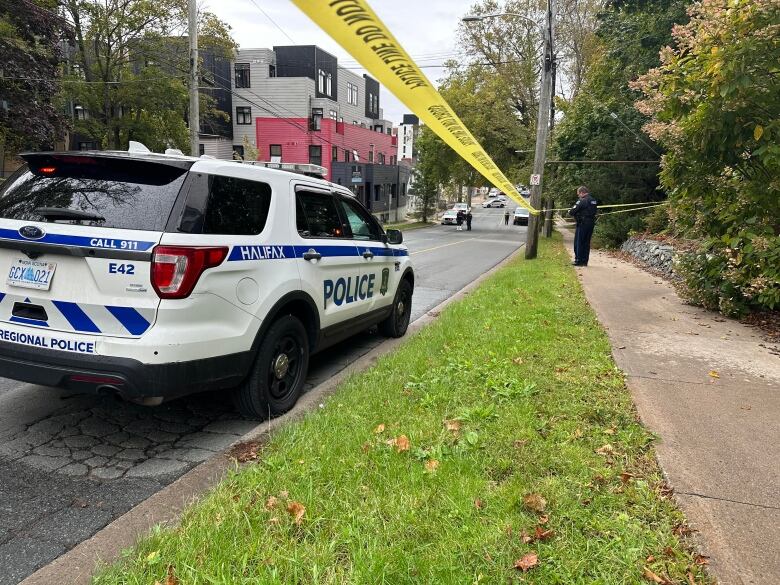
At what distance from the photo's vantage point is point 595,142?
19312mm

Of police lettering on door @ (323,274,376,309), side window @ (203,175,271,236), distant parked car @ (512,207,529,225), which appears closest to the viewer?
side window @ (203,175,271,236)

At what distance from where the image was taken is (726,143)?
20.4 ft

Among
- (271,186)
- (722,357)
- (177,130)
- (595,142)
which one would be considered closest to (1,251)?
(271,186)

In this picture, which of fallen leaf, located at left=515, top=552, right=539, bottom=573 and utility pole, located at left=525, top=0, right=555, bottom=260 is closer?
fallen leaf, located at left=515, top=552, right=539, bottom=573

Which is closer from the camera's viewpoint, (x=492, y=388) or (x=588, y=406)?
(x=588, y=406)

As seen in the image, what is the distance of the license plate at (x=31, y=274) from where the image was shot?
3275 mm

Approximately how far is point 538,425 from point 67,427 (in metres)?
3.20

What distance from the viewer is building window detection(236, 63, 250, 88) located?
133 ft

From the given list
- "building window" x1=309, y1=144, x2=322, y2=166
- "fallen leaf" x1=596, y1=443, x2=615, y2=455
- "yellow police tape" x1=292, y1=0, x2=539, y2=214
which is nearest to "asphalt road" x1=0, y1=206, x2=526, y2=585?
"fallen leaf" x1=596, y1=443, x2=615, y2=455

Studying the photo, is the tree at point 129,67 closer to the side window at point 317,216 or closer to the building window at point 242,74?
the building window at point 242,74

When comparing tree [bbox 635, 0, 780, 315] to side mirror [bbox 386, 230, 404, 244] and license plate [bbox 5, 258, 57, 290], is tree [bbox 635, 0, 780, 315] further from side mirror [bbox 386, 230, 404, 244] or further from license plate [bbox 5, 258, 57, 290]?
license plate [bbox 5, 258, 57, 290]

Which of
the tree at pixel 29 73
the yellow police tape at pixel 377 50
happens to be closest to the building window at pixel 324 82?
the tree at pixel 29 73

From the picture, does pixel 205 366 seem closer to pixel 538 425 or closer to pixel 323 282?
pixel 323 282

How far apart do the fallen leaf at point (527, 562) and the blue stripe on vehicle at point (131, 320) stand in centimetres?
232
